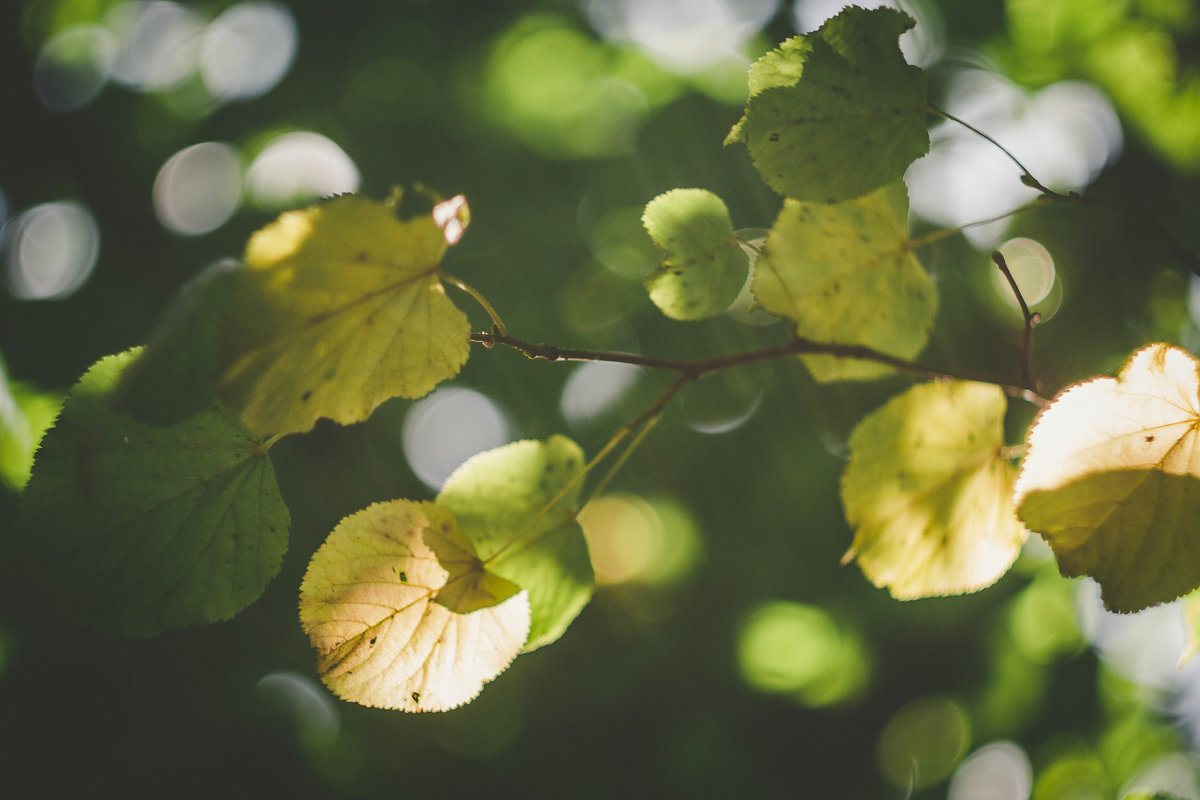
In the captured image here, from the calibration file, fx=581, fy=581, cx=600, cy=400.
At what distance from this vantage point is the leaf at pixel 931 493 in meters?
0.46

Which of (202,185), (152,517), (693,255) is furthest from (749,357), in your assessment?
(202,185)

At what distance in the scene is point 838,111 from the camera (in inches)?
15.8

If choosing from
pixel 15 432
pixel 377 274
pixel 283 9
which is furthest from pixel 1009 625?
pixel 283 9

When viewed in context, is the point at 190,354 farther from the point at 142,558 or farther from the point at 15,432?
the point at 15,432

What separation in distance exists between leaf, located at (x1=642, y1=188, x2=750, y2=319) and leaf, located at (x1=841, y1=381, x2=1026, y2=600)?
0.51ft

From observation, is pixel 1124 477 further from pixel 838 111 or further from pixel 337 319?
pixel 337 319

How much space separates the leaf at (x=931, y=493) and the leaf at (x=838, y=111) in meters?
0.18

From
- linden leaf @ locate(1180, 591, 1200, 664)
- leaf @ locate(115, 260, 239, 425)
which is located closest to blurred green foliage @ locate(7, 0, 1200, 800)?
linden leaf @ locate(1180, 591, 1200, 664)

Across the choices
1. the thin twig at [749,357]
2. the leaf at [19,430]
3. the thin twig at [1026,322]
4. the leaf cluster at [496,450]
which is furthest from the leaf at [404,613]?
the leaf at [19,430]

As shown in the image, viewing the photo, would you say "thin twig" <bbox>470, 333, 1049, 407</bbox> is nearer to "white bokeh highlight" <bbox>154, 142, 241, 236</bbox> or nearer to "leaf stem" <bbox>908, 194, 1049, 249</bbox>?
"leaf stem" <bbox>908, 194, 1049, 249</bbox>

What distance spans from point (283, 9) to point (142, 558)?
233cm

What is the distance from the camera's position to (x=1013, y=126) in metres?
1.57

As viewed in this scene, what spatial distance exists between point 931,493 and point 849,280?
0.63ft

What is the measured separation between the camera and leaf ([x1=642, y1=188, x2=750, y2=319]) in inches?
16.9
